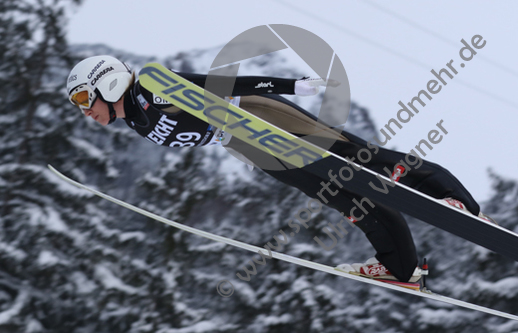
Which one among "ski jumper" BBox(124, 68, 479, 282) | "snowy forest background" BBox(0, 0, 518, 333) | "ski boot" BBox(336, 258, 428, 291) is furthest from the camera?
"snowy forest background" BBox(0, 0, 518, 333)

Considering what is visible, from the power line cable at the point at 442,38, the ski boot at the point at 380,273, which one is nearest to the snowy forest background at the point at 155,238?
the power line cable at the point at 442,38

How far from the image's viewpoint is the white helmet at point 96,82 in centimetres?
165

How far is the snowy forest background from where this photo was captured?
2717 millimetres

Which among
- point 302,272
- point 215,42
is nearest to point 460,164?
point 302,272

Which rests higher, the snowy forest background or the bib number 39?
the bib number 39

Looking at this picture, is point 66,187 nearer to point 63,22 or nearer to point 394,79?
point 63,22

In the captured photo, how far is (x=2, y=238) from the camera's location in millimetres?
2695

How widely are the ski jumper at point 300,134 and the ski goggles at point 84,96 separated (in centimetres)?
12

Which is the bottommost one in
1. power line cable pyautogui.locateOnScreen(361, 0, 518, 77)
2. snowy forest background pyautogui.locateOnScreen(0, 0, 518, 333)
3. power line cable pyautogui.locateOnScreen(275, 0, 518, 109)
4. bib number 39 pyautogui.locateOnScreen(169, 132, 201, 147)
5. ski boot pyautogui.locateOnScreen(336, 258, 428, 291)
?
snowy forest background pyautogui.locateOnScreen(0, 0, 518, 333)

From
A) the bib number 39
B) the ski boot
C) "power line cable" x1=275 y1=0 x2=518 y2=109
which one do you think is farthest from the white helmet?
"power line cable" x1=275 y1=0 x2=518 y2=109

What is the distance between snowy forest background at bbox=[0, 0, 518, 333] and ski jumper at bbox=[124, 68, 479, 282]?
1015mm

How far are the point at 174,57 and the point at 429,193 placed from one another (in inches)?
68.4

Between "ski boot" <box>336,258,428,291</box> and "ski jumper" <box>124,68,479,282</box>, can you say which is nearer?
"ski jumper" <box>124,68,479,282</box>

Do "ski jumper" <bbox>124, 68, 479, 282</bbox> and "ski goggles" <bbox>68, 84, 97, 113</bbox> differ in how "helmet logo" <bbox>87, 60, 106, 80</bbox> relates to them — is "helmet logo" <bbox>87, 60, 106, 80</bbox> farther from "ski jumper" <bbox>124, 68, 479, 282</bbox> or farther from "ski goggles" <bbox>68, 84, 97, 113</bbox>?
"ski jumper" <bbox>124, 68, 479, 282</bbox>
